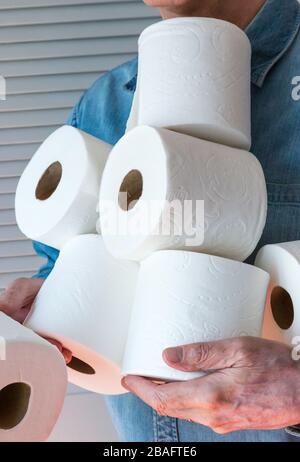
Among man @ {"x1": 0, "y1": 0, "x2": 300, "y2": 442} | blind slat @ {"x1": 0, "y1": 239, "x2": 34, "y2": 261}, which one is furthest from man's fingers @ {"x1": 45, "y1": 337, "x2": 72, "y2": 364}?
blind slat @ {"x1": 0, "y1": 239, "x2": 34, "y2": 261}

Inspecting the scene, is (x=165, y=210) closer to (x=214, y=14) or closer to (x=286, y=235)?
(x=286, y=235)

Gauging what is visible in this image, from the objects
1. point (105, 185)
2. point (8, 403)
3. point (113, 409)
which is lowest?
point (113, 409)

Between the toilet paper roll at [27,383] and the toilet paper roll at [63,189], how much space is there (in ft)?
0.44

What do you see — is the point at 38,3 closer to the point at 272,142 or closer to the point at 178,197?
the point at 272,142

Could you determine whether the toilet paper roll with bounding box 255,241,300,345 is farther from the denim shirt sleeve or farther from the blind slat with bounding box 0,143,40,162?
the blind slat with bounding box 0,143,40,162

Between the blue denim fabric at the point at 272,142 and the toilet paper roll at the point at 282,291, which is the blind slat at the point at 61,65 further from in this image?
the toilet paper roll at the point at 282,291

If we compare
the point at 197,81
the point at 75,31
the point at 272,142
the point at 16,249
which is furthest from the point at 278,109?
the point at 16,249

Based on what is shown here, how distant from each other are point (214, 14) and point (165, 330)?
1.28 feet

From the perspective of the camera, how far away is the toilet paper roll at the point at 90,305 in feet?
2.39

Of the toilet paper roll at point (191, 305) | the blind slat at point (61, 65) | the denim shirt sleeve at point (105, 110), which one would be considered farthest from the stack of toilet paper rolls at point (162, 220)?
the blind slat at point (61, 65)

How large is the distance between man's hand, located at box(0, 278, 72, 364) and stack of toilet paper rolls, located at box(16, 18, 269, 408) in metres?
0.09

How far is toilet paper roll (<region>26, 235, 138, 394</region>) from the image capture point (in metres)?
0.73
